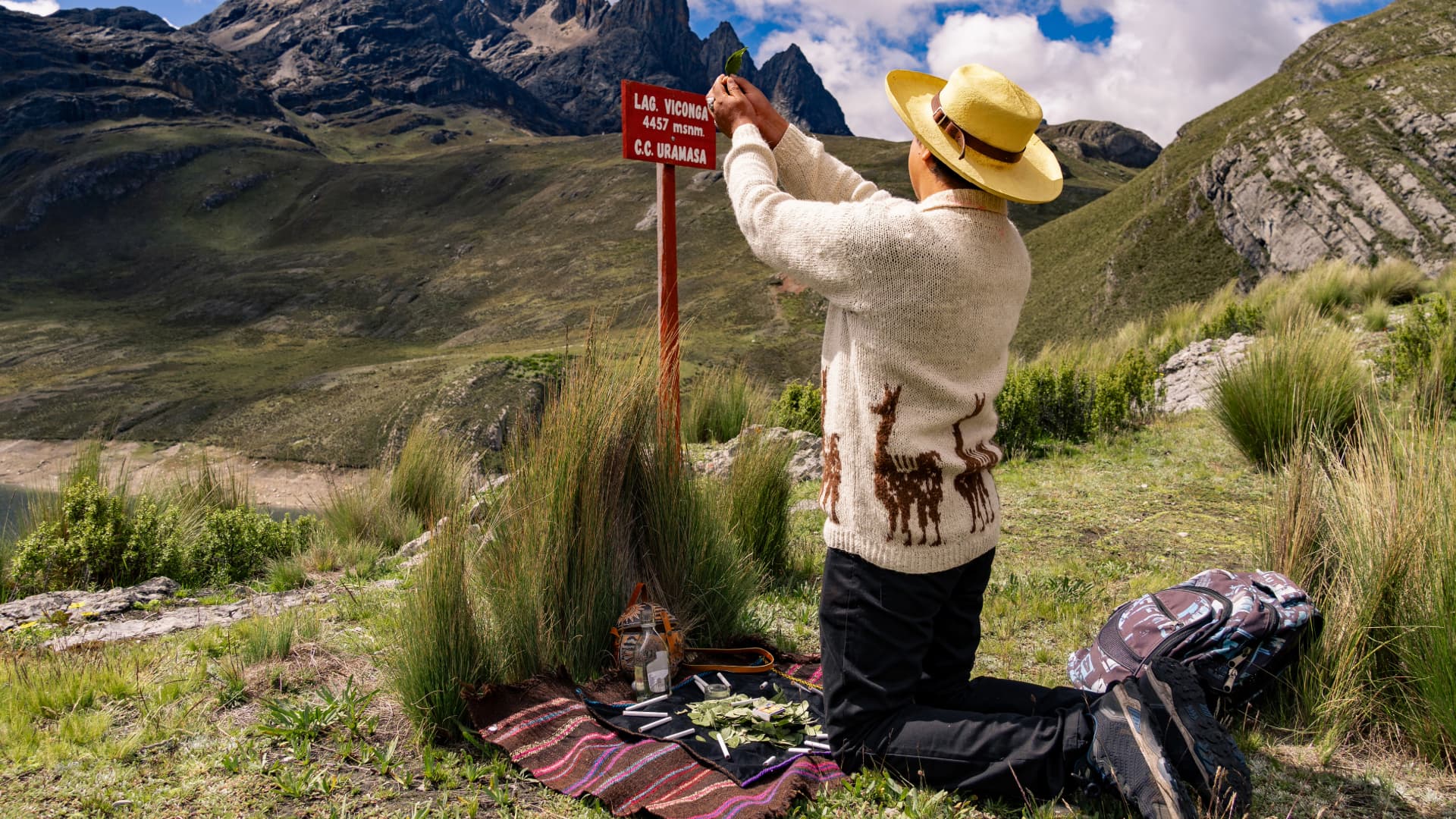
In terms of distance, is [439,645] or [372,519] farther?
[372,519]

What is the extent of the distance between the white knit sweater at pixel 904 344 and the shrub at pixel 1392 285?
473 inches

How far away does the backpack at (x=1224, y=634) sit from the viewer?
8.82 feet

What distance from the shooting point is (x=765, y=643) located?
3465mm

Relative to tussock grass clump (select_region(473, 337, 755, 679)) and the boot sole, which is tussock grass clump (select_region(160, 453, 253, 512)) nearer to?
tussock grass clump (select_region(473, 337, 755, 679))

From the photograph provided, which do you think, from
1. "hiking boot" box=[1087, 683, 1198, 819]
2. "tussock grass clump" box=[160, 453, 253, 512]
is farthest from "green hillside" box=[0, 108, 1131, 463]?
"hiking boot" box=[1087, 683, 1198, 819]

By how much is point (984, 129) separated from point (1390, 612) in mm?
2020

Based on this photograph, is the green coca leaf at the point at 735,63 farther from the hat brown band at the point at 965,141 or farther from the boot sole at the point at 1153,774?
the boot sole at the point at 1153,774

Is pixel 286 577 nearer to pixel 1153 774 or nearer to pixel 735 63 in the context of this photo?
pixel 735 63

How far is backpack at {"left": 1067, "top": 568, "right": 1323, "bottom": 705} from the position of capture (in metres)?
2.69

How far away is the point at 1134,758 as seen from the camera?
82.7 inches

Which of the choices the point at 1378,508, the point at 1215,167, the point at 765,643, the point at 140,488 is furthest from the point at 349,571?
the point at 1215,167

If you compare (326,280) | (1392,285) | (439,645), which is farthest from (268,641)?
(326,280)

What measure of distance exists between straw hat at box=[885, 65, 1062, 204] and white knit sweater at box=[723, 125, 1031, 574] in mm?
82

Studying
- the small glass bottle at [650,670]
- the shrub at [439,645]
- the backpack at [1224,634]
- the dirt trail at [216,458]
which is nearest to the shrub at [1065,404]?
the backpack at [1224,634]
